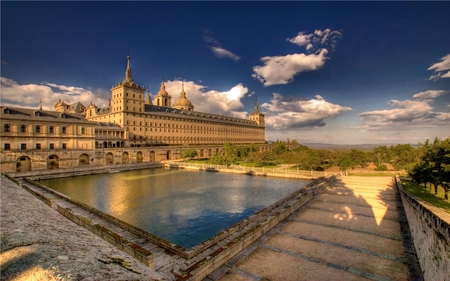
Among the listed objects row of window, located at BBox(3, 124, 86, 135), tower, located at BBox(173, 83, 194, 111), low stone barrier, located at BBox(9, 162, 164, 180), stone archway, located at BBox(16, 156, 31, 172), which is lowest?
Result: low stone barrier, located at BBox(9, 162, 164, 180)

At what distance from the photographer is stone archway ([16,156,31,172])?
38062 millimetres

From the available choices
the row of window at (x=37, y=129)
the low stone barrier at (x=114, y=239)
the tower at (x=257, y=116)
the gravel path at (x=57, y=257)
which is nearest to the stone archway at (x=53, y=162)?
the row of window at (x=37, y=129)

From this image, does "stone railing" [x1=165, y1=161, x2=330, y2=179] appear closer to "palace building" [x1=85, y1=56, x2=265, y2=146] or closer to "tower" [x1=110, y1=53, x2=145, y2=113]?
"palace building" [x1=85, y1=56, x2=265, y2=146]

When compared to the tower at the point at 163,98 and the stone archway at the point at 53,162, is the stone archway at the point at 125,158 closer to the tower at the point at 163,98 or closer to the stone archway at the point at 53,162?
the stone archway at the point at 53,162

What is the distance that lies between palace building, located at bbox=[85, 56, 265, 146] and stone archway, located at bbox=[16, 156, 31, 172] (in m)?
22.4

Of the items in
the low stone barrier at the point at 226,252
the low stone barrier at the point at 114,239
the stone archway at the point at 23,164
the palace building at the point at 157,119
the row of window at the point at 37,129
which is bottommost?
the low stone barrier at the point at 226,252

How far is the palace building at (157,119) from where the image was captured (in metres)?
61.3

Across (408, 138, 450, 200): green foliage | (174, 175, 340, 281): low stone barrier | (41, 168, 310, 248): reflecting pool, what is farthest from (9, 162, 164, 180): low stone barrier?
(408, 138, 450, 200): green foliage

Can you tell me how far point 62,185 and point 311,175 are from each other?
36294 millimetres

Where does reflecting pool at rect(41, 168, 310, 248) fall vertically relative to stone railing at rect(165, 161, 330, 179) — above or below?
below

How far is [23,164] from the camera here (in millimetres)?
40156

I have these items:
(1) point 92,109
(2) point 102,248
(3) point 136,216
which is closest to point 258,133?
(1) point 92,109

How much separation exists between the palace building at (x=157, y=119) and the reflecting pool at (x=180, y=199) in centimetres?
2665

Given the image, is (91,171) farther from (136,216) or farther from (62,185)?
(136,216)
